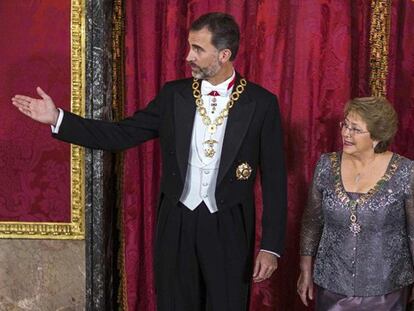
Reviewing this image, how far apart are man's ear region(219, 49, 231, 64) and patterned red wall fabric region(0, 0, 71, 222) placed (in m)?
0.78

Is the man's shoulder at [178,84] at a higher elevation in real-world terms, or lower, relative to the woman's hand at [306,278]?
higher

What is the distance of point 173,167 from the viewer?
2.60 m

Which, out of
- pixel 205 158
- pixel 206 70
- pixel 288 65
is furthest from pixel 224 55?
pixel 288 65

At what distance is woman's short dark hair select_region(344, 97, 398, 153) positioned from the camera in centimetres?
257

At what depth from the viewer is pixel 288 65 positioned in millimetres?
3148

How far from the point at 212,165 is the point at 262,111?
0.26 m

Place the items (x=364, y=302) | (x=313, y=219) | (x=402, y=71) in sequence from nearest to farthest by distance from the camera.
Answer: (x=364, y=302)
(x=313, y=219)
(x=402, y=71)

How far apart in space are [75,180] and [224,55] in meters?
0.95

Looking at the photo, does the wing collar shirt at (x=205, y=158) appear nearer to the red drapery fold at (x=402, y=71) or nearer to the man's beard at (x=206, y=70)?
the man's beard at (x=206, y=70)

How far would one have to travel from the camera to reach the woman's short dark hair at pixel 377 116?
8.42ft

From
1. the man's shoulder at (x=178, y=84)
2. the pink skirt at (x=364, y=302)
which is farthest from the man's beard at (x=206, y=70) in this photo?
the pink skirt at (x=364, y=302)

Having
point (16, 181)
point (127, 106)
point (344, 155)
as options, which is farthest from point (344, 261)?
point (16, 181)

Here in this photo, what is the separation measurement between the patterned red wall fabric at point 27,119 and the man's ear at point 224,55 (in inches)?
30.8

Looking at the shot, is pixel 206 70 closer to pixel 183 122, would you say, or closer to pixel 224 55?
pixel 224 55
